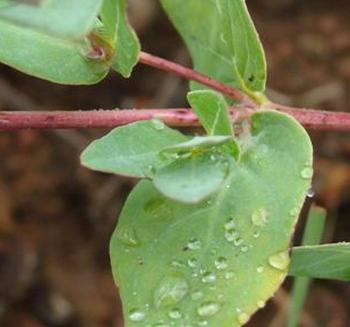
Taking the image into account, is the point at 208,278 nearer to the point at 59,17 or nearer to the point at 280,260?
the point at 280,260

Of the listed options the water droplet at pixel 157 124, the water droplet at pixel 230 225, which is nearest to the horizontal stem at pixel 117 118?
the water droplet at pixel 157 124

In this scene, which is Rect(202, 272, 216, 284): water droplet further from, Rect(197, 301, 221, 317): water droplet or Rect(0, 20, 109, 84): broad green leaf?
Rect(0, 20, 109, 84): broad green leaf

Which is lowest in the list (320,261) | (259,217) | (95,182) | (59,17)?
(95,182)

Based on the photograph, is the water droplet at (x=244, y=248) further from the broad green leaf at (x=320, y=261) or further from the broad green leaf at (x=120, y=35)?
the broad green leaf at (x=120, y=35)

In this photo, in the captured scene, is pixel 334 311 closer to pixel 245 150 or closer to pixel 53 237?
pixel 53 237

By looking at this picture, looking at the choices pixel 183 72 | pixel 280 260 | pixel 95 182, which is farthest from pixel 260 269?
pixel 95 182
